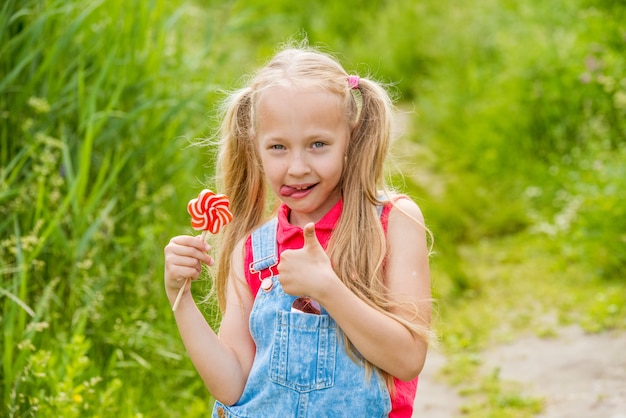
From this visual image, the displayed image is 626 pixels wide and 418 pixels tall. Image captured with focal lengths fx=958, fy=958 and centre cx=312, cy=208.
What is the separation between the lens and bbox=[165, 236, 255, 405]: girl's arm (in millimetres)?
2191

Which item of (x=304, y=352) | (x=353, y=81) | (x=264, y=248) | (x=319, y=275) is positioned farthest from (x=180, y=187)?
(x=319, y=275)

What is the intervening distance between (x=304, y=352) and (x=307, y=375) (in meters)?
0.05

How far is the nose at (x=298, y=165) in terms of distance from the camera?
2180 mm

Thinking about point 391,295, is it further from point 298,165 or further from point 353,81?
point 353,81

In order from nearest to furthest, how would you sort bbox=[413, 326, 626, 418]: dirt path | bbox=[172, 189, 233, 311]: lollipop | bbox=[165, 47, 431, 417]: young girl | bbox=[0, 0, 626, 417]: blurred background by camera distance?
bbox=[165, 47, 431, 417]: young girl < bbox=[172, 189, 233, 311]: lollipop < bbox=[0, 0, 626, 417]: blurred background < bbox=[413, 326, 626, 418]: dirt path

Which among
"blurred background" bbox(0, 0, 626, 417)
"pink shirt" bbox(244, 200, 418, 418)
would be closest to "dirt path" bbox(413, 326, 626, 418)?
"blurred background" bbox(0, 0, 626, 417)

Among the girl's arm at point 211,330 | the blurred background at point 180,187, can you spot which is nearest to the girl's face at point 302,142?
the girl's arm at point 211,330

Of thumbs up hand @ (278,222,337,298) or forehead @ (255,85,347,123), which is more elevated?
forehead @ (255,85,347,123)

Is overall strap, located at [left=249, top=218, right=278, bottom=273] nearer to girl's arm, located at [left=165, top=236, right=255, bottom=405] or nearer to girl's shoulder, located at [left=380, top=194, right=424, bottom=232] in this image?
girl's arm, located at [left=165, top=236, right=255, bottom=405]

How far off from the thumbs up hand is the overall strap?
0.23 metres

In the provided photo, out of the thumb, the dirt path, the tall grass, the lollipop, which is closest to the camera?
the thumb

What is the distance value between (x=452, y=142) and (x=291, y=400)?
4.90m

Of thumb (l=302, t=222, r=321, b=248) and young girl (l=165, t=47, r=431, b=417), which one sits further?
young girl (l=165, t=47, r=431, b=417)

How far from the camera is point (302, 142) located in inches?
86.5
